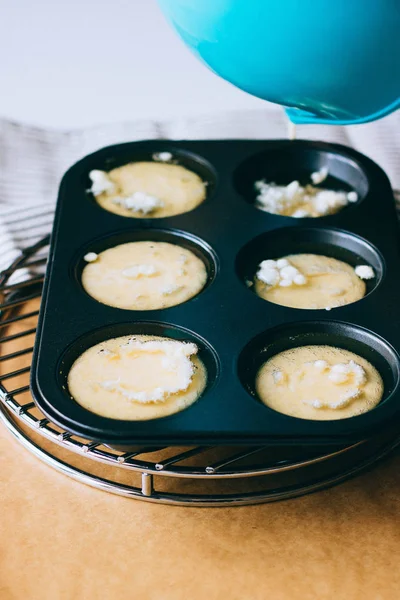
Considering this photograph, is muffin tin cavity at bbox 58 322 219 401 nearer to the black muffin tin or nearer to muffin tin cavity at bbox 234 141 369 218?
the black muffin tin

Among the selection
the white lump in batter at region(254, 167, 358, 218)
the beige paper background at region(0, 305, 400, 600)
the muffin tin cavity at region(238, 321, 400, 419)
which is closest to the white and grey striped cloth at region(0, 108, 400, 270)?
the white lump in batter at region(254, 167, 358, 218)

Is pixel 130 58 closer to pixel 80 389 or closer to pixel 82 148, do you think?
pixel 82 148

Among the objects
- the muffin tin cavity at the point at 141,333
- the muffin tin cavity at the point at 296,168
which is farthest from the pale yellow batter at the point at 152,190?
the muffin tin cavity at the point at 141,333

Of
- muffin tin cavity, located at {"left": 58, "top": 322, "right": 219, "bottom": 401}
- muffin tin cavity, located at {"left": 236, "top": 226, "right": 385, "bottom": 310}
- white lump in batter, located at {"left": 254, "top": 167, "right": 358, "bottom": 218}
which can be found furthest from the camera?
white lump in batter, located at {"left": 254, "top": 167, "right": 358, "bottom": 218}

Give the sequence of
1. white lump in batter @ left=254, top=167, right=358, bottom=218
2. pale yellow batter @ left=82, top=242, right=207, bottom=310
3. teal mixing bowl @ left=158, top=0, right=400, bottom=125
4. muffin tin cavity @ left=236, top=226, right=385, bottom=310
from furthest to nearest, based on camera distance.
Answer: white lump in batter @ left=254, top=167, right=358, bottom=218 → muffin tin cavity @ left=236, top=226, right=385, bottom=310 → pale yellow batter @ left=82, top=242, right=207, bottom=310 → teal mixing bowl @ left=158, top=0, right=400, bottom=125

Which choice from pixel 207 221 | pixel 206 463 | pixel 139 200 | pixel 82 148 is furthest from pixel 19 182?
pixel 206 463
